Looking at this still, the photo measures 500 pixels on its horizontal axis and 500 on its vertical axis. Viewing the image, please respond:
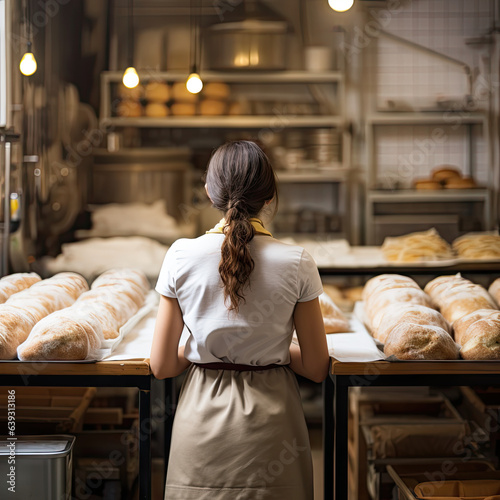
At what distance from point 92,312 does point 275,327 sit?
33.8 inches

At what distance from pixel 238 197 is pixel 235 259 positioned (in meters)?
0.18

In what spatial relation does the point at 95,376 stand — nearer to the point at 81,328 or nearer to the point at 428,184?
the point at 81,328

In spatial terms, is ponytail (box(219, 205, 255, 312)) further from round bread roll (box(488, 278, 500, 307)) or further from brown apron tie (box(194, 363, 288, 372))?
round bread roll (box(488, 278, 500, 307))

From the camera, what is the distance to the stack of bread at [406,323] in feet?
6.64

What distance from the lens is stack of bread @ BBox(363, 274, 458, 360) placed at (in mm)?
2023

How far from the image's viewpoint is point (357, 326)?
2.68 m

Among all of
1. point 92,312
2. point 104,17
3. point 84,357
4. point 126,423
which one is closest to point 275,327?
point 84,357

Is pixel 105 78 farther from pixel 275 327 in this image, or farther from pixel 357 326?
pixel 275 327

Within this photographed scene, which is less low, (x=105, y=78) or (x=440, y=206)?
(x=105, y=78)

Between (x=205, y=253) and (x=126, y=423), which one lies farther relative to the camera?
(x=126, y=423)

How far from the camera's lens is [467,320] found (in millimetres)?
2268

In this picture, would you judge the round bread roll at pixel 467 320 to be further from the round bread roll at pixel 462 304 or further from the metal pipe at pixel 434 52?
the metal pipe at pixel 434 52

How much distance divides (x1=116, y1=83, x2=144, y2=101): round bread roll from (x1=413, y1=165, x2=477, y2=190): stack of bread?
6.58 ft

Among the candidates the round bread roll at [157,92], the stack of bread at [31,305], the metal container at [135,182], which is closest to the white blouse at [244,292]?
the stack of bread at [31,305]
